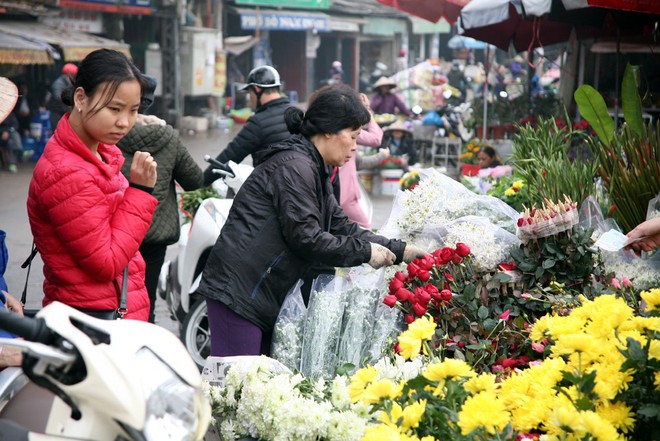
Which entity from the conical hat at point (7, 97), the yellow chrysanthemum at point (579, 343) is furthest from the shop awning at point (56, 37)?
the yellow chrysanthemum at point (579, 343)

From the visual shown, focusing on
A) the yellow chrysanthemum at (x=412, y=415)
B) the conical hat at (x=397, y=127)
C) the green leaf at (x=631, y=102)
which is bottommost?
the conical hat at (x=397, y=127)

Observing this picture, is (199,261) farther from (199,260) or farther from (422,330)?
(422,330)

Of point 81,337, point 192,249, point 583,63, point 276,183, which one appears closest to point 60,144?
point 276,183

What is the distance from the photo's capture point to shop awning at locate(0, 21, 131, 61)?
17.0 metres

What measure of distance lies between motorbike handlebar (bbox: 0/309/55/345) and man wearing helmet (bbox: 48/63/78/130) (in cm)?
163

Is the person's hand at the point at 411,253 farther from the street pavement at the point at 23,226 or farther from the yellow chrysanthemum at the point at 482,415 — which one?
the street pavement at the point at 23,226

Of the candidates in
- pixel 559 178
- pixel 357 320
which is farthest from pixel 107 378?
pixel 559 178

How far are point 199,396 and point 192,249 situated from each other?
4100mm

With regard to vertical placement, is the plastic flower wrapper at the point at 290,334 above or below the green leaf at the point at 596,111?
below

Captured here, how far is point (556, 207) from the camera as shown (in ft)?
10.5

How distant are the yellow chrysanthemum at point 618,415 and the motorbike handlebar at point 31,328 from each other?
125 centimetres

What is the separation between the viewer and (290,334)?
3.11 m

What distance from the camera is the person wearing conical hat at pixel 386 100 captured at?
16.1 meters

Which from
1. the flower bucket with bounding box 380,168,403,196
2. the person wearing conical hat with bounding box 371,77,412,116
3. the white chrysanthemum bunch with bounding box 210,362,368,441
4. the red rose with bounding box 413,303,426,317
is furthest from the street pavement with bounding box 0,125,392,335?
the white chrysanthemum bunch with bounding box 210,362,368,441
